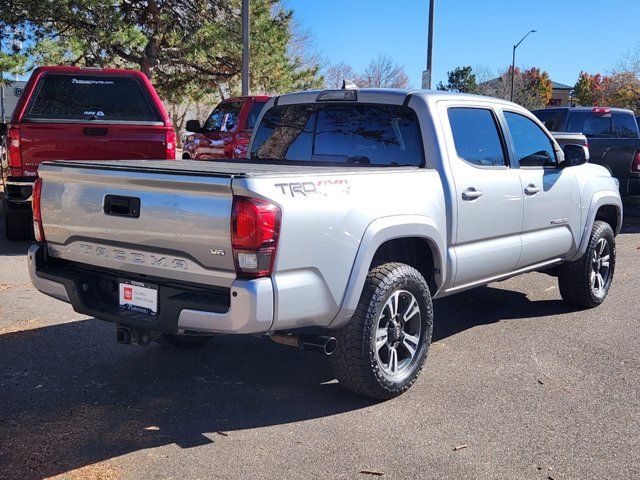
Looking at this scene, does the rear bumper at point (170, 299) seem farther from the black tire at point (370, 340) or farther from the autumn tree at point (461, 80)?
the autumn tree at point (461, 80)

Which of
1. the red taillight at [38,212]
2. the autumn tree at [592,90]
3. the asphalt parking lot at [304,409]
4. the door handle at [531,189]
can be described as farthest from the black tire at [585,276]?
the autumn tree at [592,90]

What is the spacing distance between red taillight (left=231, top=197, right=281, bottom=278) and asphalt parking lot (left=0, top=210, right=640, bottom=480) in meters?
0.99

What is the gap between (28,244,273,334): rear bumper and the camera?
11.0 feet

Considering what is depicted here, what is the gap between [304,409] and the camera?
161 inches

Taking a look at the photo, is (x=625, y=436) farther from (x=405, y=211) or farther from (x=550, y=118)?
(x=550, y=118)

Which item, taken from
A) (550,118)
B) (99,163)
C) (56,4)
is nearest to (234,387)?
(99,163)

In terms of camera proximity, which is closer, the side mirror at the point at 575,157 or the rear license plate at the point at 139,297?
Answer: the rear license plate at the point at 139,297

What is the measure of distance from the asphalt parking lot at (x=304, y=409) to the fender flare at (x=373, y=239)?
0.69m

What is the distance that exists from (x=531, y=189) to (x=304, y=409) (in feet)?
8.69

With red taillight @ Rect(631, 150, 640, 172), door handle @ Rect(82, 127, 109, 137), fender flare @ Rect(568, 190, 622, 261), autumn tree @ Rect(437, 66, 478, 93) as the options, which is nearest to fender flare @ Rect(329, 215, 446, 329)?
fender flare @ Rect(568, 190, 622, 261)

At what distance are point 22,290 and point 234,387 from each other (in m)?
3.41

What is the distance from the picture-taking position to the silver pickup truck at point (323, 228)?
3420 millimetres

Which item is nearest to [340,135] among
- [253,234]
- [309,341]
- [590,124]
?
[309,341]

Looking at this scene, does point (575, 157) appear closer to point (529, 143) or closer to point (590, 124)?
point (529, 143)
